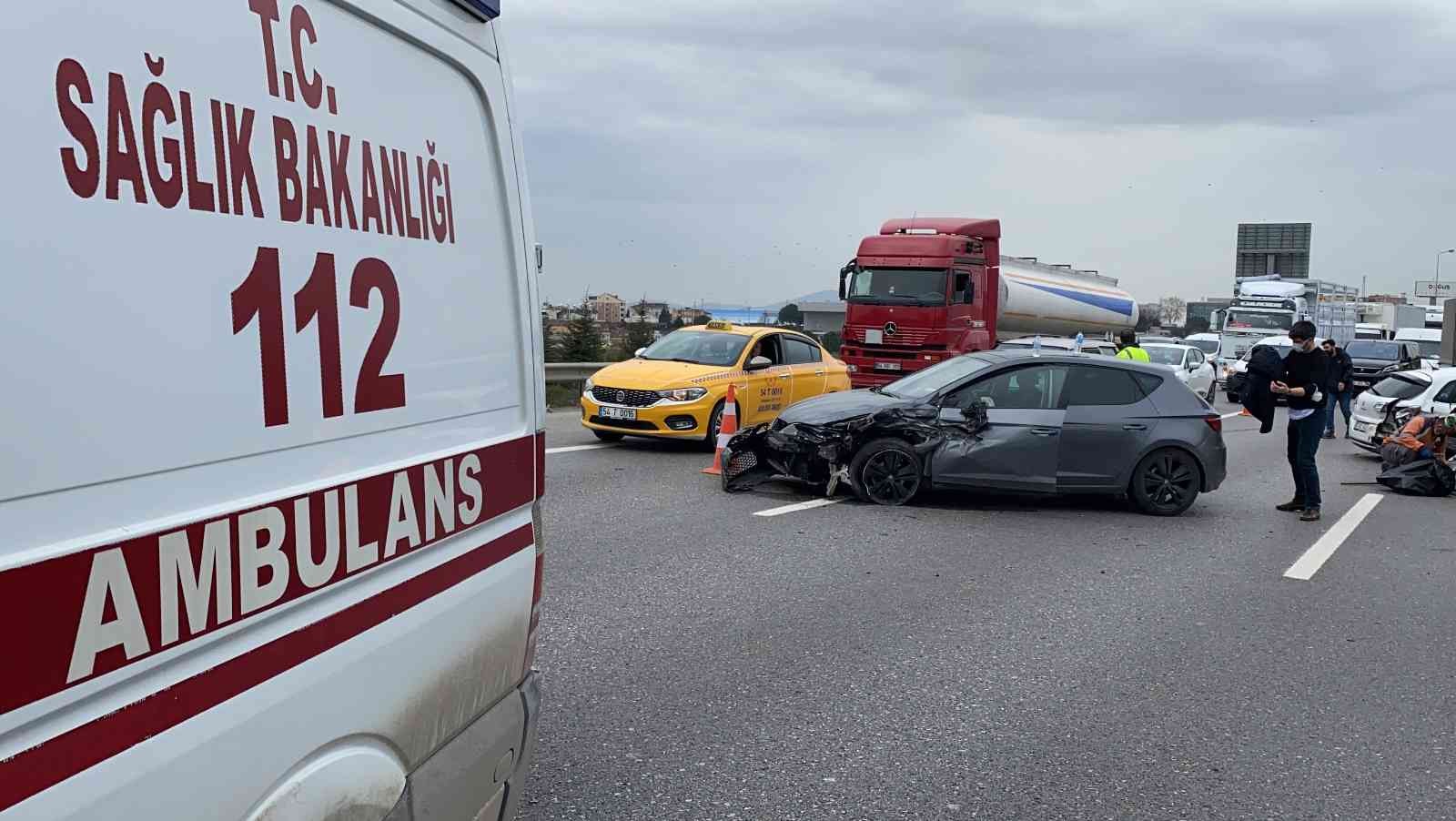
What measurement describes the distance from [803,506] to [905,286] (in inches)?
477

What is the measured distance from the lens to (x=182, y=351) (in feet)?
6.00

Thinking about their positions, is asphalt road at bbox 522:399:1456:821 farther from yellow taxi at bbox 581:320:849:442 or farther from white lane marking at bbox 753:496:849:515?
yellow taxi at bbox 581:320:849:442

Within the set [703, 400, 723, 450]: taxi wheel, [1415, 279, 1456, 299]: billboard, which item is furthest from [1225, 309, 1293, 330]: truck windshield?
[1415, 279, 1456, 299]: billboard

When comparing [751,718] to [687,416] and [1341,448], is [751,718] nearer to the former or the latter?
[687,416]

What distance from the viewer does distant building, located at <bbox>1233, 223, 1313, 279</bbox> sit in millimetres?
53875

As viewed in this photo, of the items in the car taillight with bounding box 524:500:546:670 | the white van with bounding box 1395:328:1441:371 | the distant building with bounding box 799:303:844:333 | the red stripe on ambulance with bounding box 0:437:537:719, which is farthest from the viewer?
the white van with bounding box 1395:328:1441:371

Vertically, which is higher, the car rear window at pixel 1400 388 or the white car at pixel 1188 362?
the car rear window at pixel 1400 388

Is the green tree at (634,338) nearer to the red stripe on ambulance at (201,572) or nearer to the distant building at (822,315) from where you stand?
the distant building at (822,315)

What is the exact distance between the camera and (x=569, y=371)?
2011 centimetres

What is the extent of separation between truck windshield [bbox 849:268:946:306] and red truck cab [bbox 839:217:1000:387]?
0.02 metres

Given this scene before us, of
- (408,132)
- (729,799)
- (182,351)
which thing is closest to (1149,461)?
(729,799)

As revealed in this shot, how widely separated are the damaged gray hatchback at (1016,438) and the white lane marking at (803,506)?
0.14m

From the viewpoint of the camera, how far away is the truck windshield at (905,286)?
2153 centimetres

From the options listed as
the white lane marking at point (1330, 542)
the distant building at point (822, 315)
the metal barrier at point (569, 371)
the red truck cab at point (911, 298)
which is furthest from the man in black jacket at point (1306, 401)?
the distant building at point (822, 315)
